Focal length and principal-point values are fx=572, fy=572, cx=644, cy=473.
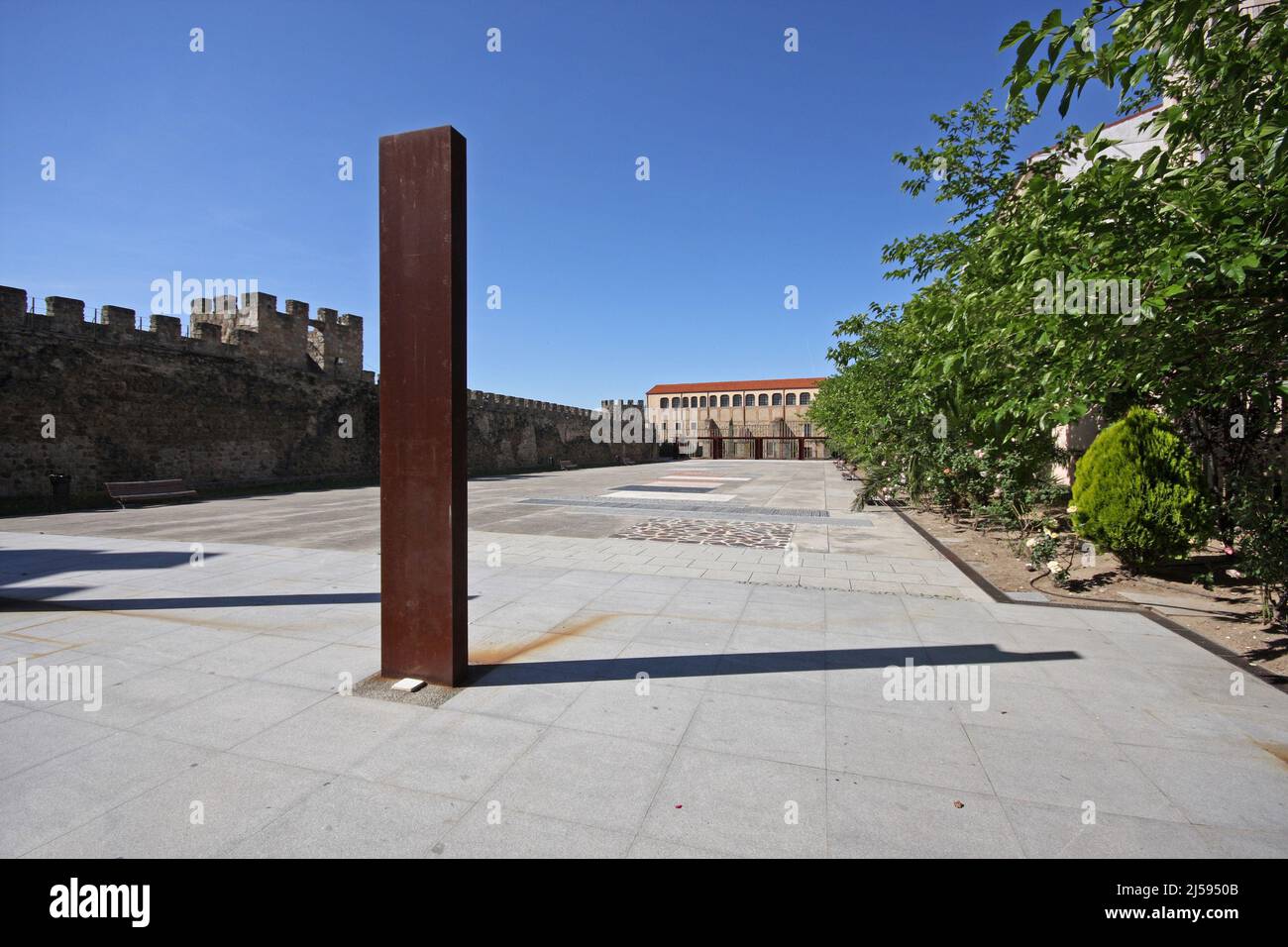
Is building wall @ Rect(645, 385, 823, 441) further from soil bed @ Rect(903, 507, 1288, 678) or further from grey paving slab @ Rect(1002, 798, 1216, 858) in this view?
grey paving slab @ Rect(1002, 798, 1216, 858)

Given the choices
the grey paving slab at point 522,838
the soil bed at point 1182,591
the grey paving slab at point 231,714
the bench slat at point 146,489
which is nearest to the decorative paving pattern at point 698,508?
the soil bed at point 1182,591

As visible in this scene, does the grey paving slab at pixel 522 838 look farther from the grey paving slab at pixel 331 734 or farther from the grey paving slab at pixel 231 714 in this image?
the grey paving slab at pixel 231 714

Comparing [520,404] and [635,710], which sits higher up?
[520,404]

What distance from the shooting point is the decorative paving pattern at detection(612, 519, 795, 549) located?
9461 millimetres

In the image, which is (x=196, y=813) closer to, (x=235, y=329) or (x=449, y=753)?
(x=449, y=753)

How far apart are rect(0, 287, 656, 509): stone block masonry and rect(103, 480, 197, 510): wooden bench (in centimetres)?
117

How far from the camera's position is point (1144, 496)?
6.22 meters

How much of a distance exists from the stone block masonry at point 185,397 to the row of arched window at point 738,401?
183ft

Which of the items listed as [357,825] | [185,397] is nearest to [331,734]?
[357,825]

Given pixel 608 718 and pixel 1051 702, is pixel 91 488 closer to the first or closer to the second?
pixel 608 718

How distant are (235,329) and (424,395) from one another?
21.7 m

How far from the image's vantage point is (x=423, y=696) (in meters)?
3.63

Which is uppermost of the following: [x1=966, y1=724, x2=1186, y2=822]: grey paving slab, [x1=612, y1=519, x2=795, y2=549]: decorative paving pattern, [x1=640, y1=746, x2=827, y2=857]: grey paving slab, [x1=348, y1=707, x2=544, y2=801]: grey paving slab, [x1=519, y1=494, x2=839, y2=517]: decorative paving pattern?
[x1=519, y1=494, x2=839, y2=517]: decorative paving pattern

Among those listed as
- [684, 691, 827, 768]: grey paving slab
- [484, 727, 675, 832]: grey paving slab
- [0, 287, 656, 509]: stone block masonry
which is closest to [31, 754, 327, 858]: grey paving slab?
[484, 727, 675, 832]: grey paving slab
